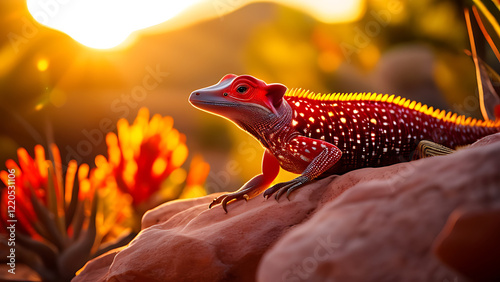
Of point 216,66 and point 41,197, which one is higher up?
point 216,66

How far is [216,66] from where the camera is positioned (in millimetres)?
6469

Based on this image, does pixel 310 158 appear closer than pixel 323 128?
Yes

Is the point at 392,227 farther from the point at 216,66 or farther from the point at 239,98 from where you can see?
the point at 216,66

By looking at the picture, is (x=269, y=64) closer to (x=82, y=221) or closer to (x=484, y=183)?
(x=82, y=221)

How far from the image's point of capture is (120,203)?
4.71 m

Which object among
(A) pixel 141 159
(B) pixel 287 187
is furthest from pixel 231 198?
(A) pixel 141 159

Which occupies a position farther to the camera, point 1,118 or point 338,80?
point 338,80

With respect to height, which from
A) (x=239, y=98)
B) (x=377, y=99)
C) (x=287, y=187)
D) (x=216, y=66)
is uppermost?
(x=216, y=66)

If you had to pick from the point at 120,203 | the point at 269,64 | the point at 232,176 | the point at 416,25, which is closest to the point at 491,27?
the point at 416,25

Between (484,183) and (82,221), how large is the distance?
12.4 ft
